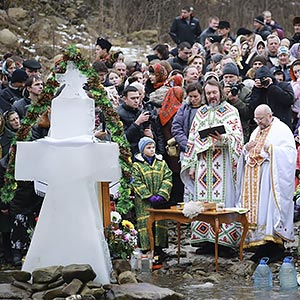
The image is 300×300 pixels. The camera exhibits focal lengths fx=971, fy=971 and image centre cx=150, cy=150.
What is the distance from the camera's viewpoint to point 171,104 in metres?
15.6

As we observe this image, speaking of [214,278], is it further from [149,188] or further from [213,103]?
[213,103]

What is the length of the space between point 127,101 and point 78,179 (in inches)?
158

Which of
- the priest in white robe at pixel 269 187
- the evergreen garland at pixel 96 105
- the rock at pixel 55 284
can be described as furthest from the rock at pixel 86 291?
the priest in white robe at pixel 269 187

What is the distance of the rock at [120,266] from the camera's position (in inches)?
447

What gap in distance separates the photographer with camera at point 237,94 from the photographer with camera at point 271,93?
0.65 ft

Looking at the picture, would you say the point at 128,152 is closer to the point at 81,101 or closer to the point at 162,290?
the point at 81,101

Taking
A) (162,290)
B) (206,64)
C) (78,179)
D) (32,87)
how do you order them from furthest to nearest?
(206,64)
(32,87)
(78,179)
(162,290)

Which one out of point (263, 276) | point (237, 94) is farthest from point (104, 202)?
point (237, 94)

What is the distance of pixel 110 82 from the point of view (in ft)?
54.7

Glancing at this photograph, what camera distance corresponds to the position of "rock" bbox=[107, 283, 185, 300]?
33.4ft

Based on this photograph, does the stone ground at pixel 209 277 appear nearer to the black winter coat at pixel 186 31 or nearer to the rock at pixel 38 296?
the rock at pixel 38 296

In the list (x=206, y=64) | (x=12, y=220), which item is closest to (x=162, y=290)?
→ (x=12, y=220)

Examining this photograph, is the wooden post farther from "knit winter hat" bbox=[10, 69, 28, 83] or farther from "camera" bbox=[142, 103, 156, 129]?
"knit winter hat" bbox=[10, 69, 28, 83]

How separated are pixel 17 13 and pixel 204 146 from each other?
16996 mm
